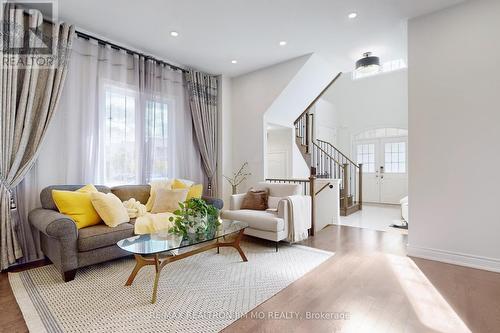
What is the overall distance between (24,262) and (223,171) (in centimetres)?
321

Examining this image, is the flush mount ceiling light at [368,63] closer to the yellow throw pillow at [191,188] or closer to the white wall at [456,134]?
the white wall at [456,134]

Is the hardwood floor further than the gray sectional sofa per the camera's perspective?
No

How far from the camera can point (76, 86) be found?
335cm

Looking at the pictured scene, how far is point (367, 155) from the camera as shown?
801cm

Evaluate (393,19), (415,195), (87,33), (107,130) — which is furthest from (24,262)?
(393,19)

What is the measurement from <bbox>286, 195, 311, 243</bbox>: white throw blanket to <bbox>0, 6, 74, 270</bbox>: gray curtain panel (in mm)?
3116

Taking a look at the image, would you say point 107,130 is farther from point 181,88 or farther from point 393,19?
point 393,19

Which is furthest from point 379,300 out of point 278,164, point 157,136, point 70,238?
point 278,164

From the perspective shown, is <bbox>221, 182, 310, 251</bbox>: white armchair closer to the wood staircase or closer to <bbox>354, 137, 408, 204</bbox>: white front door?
the wood staircase

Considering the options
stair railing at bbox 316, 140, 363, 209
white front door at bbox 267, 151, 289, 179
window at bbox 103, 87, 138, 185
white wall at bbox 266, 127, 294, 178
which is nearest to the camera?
window at bbox 103, 87, 138, 185

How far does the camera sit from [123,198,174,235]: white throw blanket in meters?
2.88

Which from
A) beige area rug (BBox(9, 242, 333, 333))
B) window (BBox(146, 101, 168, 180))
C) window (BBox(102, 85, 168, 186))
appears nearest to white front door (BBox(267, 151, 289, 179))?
window (BBox(146, 101, 168, 180))

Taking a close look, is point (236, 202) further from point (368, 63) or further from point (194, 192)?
point (368, 63)

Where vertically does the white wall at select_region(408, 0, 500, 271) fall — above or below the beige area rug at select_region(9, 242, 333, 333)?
above
